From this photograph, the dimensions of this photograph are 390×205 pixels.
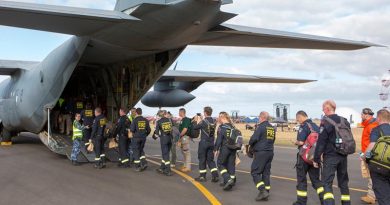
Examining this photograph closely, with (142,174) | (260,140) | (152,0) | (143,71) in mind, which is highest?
(152,0)

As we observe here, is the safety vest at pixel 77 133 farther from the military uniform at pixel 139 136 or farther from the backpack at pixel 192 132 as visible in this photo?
the backpack at pixel 192 132

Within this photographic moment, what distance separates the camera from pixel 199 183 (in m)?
8.89

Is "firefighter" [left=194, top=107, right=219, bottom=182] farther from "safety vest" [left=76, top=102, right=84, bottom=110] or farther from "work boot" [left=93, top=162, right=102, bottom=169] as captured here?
"safety vest" [left=76, top=102, right=84, bottom=110]

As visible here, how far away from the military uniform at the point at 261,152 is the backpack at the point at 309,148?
83cm

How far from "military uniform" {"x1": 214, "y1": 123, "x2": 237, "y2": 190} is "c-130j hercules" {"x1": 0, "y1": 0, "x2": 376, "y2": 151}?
2.26 metres

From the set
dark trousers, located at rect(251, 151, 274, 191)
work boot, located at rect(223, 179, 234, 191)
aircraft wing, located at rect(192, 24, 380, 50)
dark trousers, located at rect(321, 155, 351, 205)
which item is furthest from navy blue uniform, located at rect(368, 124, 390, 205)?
aircraft wing, located at rect(192, 24, 380, 50)

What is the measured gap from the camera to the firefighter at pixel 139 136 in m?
10.4

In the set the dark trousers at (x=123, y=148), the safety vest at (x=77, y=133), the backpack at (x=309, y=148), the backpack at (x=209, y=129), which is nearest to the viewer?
the backpack at (x=309, y=148)

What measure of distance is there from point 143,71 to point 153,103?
25.1ft

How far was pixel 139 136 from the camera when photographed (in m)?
10.4

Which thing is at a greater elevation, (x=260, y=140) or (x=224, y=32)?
(x=224, y=32)

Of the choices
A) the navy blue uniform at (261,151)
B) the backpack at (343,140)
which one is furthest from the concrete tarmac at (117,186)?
the backpack at (343,140)

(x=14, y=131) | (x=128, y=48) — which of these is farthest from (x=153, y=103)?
(x=128, y=48)

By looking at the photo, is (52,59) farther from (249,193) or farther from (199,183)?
(249,193)
